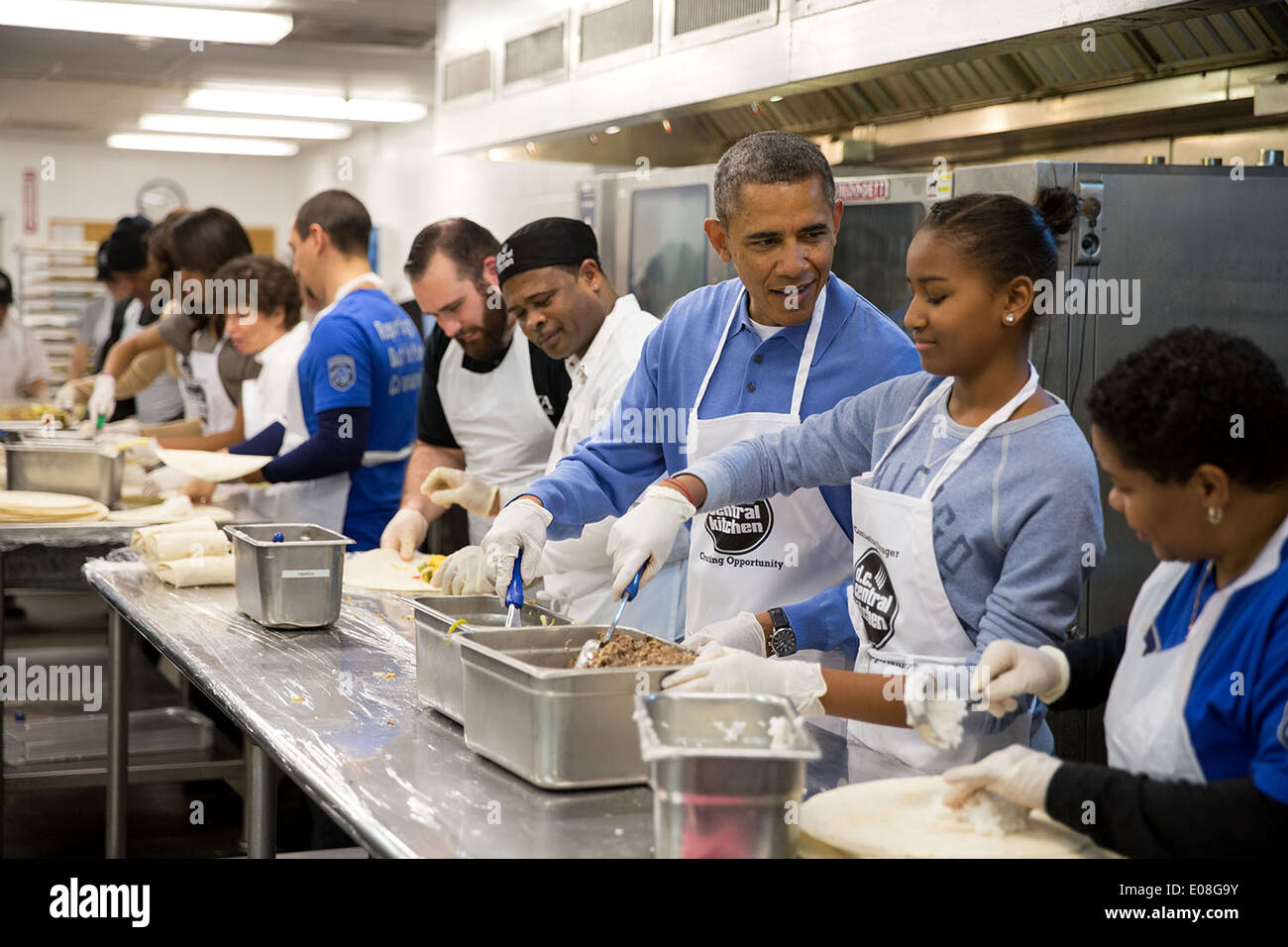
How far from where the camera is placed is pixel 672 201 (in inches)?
158

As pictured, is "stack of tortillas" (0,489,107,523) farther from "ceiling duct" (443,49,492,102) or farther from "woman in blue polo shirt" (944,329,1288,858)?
"woman in blue polo shirt" (944,329,1288,858)

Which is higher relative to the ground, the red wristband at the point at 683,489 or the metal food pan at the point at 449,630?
the red wristband at the point at 683,489

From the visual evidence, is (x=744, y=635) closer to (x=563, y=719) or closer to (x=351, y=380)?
(x=563, y=719)

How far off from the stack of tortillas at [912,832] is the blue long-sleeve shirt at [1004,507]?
253 millimetres

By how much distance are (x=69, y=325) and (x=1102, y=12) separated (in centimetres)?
957

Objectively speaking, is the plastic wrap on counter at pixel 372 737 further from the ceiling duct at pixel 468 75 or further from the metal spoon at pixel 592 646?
the ceiling duct at pixel 468 75

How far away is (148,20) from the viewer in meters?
5.58

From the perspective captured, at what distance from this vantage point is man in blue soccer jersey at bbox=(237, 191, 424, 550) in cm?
369

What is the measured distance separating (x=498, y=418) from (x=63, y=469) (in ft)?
5.16

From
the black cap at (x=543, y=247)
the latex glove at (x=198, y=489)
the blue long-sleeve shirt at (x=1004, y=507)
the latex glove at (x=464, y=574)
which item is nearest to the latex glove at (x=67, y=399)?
the latex glove at (x=198, y=489)

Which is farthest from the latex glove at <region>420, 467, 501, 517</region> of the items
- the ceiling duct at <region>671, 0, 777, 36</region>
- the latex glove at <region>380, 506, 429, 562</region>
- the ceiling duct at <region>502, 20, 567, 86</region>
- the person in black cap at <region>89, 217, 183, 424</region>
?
the person in black cap at <region>89, 217, 183, 424</region>

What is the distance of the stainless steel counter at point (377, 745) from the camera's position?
1438 mm

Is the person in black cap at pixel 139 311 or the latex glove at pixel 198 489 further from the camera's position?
the person in black cap at pixel 139 311
